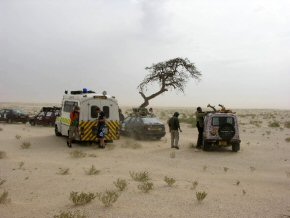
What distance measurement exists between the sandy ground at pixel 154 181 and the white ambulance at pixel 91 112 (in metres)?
0.79

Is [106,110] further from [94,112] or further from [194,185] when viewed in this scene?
[194,185]

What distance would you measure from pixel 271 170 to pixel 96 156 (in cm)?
655

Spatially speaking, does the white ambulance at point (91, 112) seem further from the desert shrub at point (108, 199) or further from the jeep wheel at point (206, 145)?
the desert shrub at point (108, 199)

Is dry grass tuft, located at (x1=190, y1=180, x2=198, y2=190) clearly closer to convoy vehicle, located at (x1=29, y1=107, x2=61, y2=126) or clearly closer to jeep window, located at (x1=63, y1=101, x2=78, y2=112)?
jeep window, located at (x1=63, y1=101, x2=78, y2=112)

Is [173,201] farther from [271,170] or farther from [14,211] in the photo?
[271,170]

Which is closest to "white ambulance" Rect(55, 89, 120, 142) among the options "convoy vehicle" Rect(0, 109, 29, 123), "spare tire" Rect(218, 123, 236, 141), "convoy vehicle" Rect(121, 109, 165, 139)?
"convoy vehicle" Rect(121, 109, 165, 139)

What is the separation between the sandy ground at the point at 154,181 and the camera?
8.13 m

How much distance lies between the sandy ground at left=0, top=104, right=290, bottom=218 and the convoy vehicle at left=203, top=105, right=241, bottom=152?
543 mm

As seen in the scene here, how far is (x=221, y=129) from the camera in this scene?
17891mm

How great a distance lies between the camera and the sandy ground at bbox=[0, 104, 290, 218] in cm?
813

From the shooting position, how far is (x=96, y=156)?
1605 centimetres

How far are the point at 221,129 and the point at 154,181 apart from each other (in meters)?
7.64

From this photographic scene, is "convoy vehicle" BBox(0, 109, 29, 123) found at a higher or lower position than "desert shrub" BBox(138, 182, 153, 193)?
higher

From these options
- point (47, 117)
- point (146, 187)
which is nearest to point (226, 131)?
point (146, 187)
